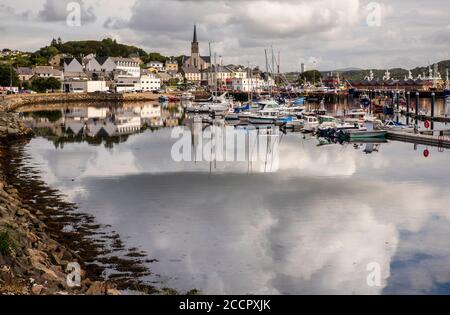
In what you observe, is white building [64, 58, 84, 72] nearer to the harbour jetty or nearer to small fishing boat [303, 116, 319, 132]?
small fishing boat [303, 116, 319, 132]

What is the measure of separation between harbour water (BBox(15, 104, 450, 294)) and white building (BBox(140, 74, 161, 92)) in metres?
94.2

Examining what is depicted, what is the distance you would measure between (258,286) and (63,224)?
738 cm

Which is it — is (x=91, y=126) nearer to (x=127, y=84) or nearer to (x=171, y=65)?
(x=127, y=84)

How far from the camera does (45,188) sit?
23797mm

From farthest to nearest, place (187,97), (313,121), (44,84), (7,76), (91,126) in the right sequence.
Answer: (187,97)
(44,84)
(7,76)
(91,126)
(313,121)

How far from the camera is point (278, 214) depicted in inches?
772

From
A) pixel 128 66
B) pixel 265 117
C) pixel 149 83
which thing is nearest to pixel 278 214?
pixel 265 117

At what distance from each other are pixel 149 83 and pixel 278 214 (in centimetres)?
11482

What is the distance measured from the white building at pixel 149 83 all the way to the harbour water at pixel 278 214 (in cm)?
9423

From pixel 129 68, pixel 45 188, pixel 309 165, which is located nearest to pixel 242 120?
pixel 309 165

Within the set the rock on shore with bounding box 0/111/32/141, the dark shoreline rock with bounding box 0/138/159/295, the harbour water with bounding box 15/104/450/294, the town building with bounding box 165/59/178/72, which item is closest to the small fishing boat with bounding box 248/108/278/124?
the harbour water with bounding box 15/104/450/294

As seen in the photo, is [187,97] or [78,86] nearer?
[187,97]

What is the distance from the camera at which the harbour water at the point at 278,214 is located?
544 inches

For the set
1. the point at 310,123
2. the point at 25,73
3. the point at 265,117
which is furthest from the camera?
the point at 25,73
